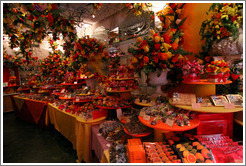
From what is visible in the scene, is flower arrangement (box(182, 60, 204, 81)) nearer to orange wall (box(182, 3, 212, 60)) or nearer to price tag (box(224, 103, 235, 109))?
price tag (box(224, 103, 235, 109))

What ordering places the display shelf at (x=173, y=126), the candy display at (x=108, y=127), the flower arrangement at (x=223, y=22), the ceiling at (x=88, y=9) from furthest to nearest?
the ceiling at (x=88, y=9)
the candy display at (x=108, y=127)
the flower arrangement at (x=223, y=22)
the display shelf at (x=173, y=126)

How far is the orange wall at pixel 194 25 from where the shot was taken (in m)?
2.14

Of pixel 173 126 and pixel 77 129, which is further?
pixel 77 129

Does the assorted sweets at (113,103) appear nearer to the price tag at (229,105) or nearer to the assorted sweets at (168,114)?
the assorted sweets at (168,114)

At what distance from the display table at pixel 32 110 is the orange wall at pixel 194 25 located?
4.36 m

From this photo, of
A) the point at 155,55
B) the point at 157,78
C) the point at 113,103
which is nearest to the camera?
the point at 155,55

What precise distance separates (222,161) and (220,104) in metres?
0.58

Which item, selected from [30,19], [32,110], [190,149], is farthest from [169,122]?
[32,110]

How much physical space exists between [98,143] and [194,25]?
2502 millimetres

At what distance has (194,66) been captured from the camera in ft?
5.25

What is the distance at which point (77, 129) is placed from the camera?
2.76m

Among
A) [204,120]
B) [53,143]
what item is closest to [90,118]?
[53,143]

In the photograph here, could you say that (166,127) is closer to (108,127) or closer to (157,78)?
(157,78)

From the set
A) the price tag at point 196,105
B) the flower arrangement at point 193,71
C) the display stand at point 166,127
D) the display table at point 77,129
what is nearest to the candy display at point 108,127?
the display table at point 77,129
